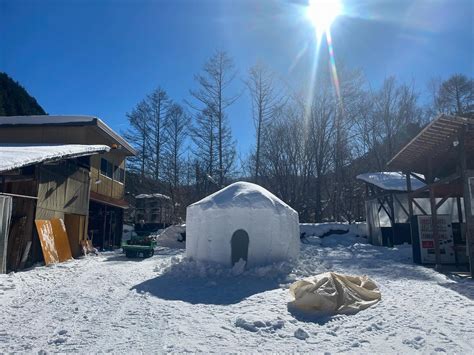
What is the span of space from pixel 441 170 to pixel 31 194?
48.9 feet

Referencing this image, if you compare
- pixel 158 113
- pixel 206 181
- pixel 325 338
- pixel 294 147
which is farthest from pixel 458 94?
pixel 325 338

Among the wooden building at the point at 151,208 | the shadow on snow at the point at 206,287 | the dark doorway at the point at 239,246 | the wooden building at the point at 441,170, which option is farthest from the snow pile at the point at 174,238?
the wooden building at the point at 441,170

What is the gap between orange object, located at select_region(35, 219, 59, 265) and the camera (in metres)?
12.4

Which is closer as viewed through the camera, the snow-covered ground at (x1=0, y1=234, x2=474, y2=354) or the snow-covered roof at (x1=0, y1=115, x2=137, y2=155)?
the snow-covered ground at (x1=0, y1=234, x2=474, y2=354)

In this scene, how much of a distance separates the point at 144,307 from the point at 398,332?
4476mm

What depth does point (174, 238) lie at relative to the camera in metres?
22.4

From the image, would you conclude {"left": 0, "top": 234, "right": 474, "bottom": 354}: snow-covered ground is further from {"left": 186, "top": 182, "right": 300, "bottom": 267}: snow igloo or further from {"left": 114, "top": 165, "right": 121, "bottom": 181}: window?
{"left": 114, "top": 165, "right": 121, "bottom": 181}: window

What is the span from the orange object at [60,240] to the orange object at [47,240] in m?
0.26

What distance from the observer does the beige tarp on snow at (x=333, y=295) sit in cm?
665

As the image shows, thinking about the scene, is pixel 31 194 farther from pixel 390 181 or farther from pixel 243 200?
pixel 390 181

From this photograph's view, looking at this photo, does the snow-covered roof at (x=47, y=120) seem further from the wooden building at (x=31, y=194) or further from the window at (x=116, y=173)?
the window at (x=116, y=173)

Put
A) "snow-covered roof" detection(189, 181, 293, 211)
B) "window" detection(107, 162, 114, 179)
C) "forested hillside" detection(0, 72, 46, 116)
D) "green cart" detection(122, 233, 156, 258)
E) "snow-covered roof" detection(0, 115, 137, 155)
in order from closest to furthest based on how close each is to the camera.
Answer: "snow-covered roof" detection(189, 181, 293, 211) < "green cart" detection(122, 233, 156, 258) < "snow-covered roof" detection(0, 115, 137, 155) < "window" detection(107, 162, 114, 179) < "forested hillside" detection(0, 72, 46, 116)

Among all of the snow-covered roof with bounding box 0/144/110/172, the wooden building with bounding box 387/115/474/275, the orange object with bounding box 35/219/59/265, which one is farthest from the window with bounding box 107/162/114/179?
the wooden building with bounding box 387/115/474/275

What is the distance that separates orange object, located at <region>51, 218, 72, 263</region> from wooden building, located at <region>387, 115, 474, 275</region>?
13.1 meters
